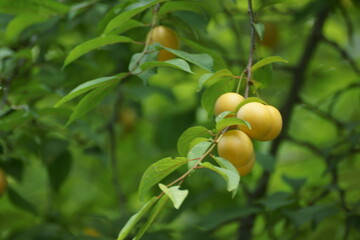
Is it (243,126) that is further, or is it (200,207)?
(200,207)

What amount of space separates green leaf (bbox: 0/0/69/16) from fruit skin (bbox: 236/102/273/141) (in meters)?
0.68

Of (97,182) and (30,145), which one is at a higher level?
(30,145)

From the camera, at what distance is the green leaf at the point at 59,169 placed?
1.51 metres

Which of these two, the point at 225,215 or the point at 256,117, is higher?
the point at 256,117

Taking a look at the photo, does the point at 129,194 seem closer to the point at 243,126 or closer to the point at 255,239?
the point at 255,239

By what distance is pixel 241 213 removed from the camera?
1.31 meters

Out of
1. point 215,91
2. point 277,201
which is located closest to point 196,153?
point 215,91

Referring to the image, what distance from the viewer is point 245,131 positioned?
758 millimetres

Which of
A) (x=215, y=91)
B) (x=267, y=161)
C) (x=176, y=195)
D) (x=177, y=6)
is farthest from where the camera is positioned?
(x=267, y=161)

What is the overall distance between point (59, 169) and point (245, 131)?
0.89m

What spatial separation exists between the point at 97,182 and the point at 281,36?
1.13 m

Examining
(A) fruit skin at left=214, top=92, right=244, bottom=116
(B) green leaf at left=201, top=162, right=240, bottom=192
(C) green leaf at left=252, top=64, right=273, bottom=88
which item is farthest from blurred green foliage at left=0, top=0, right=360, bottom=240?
(B) green leaf at left=201, top=162, right=240, bottom=192

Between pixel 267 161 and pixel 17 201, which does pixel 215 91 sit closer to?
pixel 267 161

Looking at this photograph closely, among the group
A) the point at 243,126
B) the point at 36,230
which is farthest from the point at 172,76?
the point at 243,126
